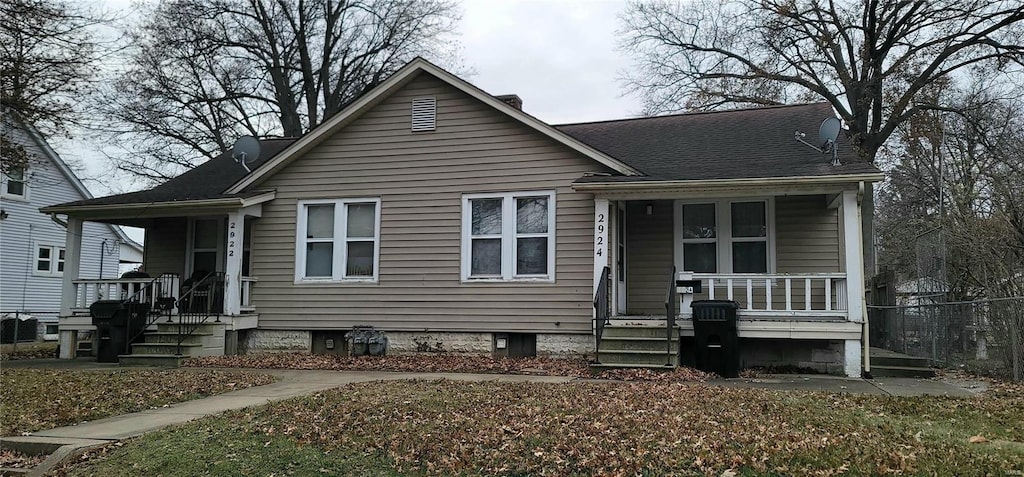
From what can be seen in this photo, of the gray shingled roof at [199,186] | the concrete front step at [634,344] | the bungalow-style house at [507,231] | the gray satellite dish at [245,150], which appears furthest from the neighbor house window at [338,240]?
the concrete front step at [634,344]

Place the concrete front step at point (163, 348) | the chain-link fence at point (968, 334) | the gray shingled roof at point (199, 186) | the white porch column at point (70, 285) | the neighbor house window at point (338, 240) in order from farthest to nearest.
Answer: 1. the white porch column at point (70, 285)
2. the gray shingled roof at point (199, 186)
3. the neighbor house window at point (338, 240)
4. the concrete front step at point (163, 348)
5. the chain-link fence at point (968, 334)

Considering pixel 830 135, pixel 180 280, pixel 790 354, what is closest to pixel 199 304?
pixel 180 280

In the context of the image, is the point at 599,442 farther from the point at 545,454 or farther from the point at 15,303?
the point at 15,303

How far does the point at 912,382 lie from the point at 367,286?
902 cm

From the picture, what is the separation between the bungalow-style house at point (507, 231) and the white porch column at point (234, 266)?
3 centimetres

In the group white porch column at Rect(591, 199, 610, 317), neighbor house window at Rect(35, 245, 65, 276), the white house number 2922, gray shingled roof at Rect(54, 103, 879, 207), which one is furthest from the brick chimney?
neighbor house window at Rect(35, 245, 65, 276)

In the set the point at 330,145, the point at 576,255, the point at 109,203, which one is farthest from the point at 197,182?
the point at 576,255

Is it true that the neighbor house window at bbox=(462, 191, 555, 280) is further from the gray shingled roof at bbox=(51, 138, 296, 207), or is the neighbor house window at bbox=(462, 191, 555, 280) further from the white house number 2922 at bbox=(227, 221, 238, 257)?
the white house number 2922 at bbox=(227, 221, 238, 257)

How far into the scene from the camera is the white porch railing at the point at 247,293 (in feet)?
47.5

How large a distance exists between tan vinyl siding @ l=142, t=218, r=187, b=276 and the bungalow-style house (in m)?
1.11

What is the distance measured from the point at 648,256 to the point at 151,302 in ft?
31.2

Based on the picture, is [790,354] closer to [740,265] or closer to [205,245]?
[740,265]

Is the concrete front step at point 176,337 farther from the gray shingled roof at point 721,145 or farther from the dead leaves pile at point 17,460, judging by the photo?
the gray shingled roof at point 721,145

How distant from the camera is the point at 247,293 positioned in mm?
14609
